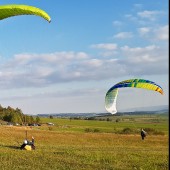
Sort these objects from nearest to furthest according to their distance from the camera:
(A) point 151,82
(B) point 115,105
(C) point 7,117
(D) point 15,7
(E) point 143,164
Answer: (D) point 15,7 → (E) point 143,164 → (A) point 151,82 → (B) point 115,105 → (C) point 7,117

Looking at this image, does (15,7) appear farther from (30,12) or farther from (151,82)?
(151,82)

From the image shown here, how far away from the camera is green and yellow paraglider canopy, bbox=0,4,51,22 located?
1052cm

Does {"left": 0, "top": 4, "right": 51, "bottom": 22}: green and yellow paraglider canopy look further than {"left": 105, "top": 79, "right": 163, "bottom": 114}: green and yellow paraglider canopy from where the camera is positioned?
No

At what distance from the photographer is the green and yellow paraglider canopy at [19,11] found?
34.5ft

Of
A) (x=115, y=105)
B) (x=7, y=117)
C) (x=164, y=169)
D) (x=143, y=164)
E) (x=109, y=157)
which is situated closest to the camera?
(x=164, y=169)

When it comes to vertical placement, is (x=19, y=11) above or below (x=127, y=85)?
above

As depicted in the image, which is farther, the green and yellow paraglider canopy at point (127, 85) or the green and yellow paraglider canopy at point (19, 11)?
the green and yellow paraglider canopy at point (127, 85)

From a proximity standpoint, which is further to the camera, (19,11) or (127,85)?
(127,85)

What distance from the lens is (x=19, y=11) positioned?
10617mm

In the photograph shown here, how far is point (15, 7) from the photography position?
10508 mm

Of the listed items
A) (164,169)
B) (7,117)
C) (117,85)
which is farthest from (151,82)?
(7,117)

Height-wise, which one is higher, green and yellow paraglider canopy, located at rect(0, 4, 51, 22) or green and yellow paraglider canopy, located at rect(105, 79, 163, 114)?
green and yellow paraglider canopy, located at rect(0, 4, 51, 22)

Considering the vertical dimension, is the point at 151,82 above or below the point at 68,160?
above

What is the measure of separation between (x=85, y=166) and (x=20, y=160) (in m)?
4.08
